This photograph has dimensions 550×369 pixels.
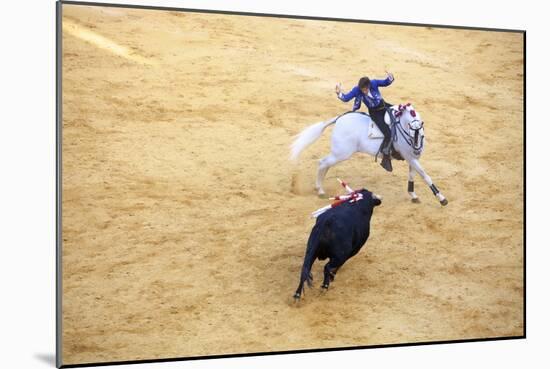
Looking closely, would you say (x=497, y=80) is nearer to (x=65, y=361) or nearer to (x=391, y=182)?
(x=391, y=182)

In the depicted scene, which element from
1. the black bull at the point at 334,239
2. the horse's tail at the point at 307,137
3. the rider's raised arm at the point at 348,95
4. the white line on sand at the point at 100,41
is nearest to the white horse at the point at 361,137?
the horse's tail at the point at 307,137

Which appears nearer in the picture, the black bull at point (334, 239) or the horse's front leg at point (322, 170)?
the black bull at point (334, 239)

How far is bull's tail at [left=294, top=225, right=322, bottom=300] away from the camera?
21.9 feet

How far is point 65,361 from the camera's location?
6.39 meters

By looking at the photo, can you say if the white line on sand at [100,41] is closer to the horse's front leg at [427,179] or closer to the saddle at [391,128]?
the saddle at [391,128]

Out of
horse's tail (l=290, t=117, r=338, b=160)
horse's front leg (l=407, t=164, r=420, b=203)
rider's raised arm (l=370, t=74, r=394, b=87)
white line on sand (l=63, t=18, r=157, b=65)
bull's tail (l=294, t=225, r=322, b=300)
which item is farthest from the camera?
horse's front leg (l=407, t=164, r=420, b=203)

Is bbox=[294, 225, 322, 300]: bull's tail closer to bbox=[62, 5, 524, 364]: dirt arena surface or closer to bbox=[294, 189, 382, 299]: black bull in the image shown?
bbox=[294, 189, 382, 299]: black bull

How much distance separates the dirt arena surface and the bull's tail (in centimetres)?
12

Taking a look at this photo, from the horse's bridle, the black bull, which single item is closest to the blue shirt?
the horse's bridle

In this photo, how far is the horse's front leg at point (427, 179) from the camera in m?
7.18

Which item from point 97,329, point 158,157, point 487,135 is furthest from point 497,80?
point 97,329

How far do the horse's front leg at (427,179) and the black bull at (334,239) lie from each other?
1.98 ft

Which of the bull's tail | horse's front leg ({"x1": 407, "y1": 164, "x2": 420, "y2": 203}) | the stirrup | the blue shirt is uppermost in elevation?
the blue shirt

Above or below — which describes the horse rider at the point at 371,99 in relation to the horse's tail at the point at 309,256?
above
